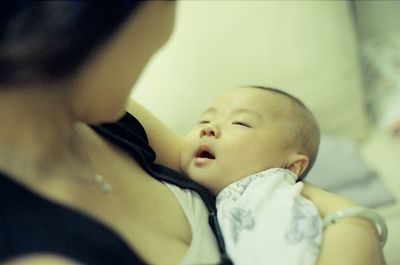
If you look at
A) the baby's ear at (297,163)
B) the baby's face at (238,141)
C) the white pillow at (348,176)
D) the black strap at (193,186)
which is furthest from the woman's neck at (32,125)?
the white pillow at (348,176)

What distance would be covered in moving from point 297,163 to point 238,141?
12cm

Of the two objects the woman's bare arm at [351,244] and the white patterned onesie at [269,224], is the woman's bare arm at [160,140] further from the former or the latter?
the woman's bare arm at [351,244]

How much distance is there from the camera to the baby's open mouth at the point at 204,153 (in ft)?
3.17

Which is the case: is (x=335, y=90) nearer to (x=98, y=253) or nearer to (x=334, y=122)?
(x=334, y=122)

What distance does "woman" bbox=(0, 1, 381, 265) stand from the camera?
53 centimetres

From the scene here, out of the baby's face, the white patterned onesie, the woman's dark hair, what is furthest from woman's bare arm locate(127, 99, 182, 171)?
the woman's dark hair

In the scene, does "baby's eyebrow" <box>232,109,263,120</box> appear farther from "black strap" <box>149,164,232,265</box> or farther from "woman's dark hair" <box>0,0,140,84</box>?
"woman's dark hair" <box>0,0,140,84</box>

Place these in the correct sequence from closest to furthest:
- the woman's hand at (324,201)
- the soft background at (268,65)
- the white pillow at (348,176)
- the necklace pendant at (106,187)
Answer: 1. the necklace pendant at (106,187)
2. the woman's hand at (324,201)
3. the white pillow at (348,176)
4. the soft background at (268,65)

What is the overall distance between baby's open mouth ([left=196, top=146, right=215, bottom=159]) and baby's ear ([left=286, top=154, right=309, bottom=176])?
0.13 meters

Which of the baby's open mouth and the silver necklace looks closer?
the silver necklace

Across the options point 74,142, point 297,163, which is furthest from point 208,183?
point 74,142

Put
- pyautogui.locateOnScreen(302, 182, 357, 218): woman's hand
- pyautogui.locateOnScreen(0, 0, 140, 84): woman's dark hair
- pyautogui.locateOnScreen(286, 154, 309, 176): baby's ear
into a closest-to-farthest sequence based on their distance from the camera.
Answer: pyautogui.locateOnScreen(0, 0, 140, 84): woman's dark hair, pyautogui.locateOnScreen(302, 182, 357, 218): woman's hand, pyautogui.locateOnScreen(286, 154, 309, 176): baby's ear

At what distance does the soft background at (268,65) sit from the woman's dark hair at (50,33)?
83cm

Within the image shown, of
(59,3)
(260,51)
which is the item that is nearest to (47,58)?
(59,3)
